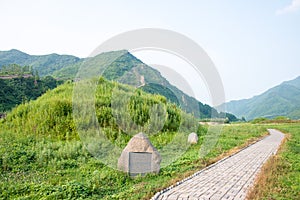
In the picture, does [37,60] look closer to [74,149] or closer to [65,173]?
[74,149]

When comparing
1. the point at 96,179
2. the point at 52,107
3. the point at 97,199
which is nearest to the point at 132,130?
the point at 52,107

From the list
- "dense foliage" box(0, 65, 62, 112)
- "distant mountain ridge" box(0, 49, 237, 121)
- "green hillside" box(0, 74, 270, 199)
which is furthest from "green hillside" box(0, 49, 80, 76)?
"green hillside" box(0, 74, 270, 199)

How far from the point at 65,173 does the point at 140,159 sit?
220 cm

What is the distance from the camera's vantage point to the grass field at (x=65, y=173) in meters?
6.87

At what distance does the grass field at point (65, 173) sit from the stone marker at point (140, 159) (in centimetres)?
24

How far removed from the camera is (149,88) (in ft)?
69.8

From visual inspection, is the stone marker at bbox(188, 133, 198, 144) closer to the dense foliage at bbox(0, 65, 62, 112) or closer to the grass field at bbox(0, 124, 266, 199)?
the grass field at bbox(0, 124, 266, 199)

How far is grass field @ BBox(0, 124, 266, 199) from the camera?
6871 millimetres

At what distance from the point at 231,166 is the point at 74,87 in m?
12.3

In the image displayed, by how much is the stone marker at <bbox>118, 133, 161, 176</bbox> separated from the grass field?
0.24 meters

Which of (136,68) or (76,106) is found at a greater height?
(136,68)

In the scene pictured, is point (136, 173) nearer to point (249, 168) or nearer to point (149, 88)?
point (249, 168)

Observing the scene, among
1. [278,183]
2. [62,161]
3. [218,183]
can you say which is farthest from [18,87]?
[278,183]

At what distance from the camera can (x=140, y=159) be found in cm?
881
